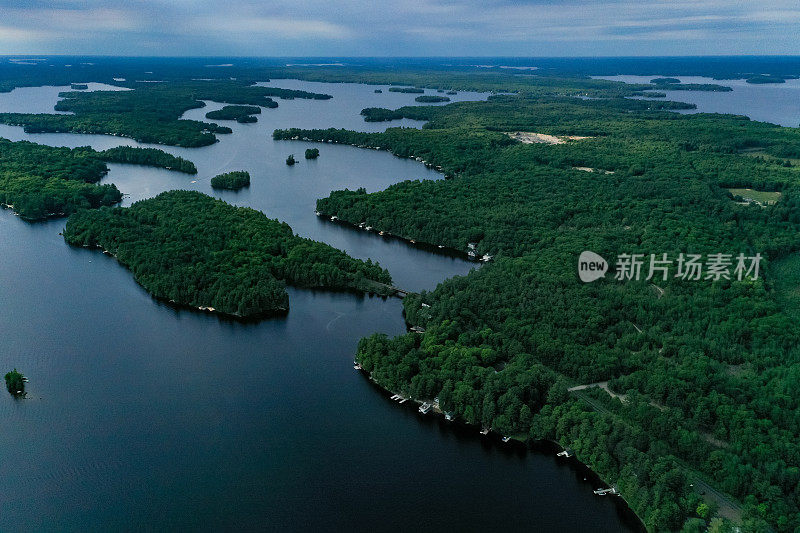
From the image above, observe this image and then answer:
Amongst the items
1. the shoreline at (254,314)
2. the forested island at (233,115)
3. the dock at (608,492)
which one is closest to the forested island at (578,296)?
the shoreline at (254,314)

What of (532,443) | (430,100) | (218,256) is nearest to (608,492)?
(532,443)

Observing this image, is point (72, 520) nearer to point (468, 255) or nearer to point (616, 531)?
point (616, 531)

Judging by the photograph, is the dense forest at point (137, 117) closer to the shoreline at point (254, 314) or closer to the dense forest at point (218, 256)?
the dense forest at point (218, 256)

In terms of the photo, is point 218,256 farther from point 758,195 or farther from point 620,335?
point 758,195

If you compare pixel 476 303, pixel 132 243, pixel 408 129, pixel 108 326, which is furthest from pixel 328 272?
pixel 408 129

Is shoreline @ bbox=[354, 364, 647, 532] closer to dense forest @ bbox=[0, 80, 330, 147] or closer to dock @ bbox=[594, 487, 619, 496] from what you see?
dock @ bbox=[594, 487, 619, 496]
